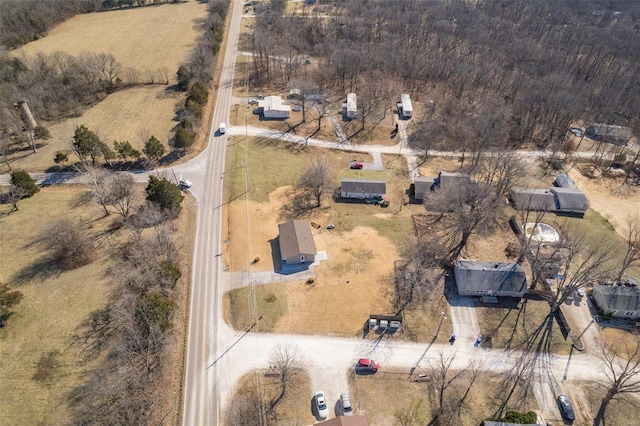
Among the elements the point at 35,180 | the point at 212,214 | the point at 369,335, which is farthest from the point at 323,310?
the point at 35,180

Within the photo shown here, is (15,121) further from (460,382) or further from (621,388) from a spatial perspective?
(621,388)

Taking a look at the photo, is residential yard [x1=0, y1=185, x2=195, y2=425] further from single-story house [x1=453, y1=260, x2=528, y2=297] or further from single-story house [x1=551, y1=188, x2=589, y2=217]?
single-story house [x1=551, y1=188, x2=589, y2=217]

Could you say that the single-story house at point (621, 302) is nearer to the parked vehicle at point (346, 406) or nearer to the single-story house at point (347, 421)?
the single-story house at point (347, 421)

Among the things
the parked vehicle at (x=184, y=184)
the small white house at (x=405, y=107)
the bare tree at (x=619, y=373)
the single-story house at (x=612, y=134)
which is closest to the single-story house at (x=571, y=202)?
the bare tree at (x=619, y=373)

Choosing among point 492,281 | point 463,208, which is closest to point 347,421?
point 492,281

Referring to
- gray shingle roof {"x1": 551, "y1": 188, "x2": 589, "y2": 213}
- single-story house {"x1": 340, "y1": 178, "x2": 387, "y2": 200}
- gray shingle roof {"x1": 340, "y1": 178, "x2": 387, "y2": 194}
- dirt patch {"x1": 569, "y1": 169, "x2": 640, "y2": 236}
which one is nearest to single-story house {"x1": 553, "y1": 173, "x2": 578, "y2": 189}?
dirt patch {"x1": 569, "y1": 169, "x2": 640, "y2": 236}

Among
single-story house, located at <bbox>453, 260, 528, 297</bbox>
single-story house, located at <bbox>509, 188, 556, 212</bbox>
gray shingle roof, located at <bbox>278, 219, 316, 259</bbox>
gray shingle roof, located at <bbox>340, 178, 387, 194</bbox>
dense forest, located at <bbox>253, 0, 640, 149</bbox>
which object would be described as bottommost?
single-story house, located at <bbox>453, 260, 528, 297</bbox>
